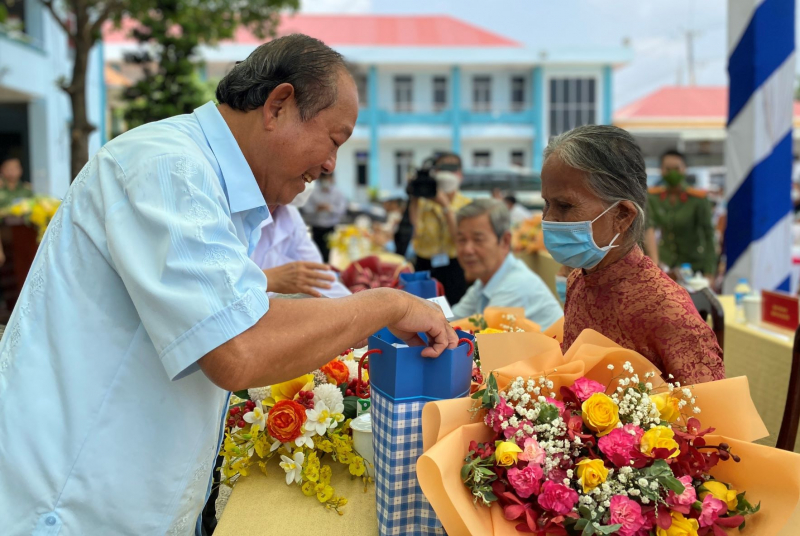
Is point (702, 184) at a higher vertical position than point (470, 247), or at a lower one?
Result: lower

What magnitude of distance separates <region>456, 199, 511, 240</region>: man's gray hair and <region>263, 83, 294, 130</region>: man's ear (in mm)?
2477

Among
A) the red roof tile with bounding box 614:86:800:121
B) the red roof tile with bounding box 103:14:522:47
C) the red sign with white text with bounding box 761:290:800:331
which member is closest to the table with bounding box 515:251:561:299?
the red sign with white text with bounding box 761:290:800:331

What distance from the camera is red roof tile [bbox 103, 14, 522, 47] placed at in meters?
30.7

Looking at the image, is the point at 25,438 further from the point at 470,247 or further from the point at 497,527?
the point at 470,247

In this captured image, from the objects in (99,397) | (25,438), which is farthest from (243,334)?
(25,438)

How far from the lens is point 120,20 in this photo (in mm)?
8484

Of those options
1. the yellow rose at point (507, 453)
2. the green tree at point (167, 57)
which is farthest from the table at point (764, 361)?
the green tree at point (167, 57)

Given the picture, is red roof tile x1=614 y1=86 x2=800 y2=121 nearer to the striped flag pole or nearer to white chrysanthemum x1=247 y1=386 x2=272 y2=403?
the striped flag pole

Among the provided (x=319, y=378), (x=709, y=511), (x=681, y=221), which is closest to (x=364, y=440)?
(x=319, y=378)

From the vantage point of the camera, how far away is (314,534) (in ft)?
4.63

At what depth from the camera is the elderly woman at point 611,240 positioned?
5.00ft

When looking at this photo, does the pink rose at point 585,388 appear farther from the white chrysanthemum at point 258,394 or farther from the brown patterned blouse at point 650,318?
the white chrysanthemum at point 258,394

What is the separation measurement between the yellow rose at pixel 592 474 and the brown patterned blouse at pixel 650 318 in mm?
442

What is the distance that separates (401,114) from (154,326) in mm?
28868
